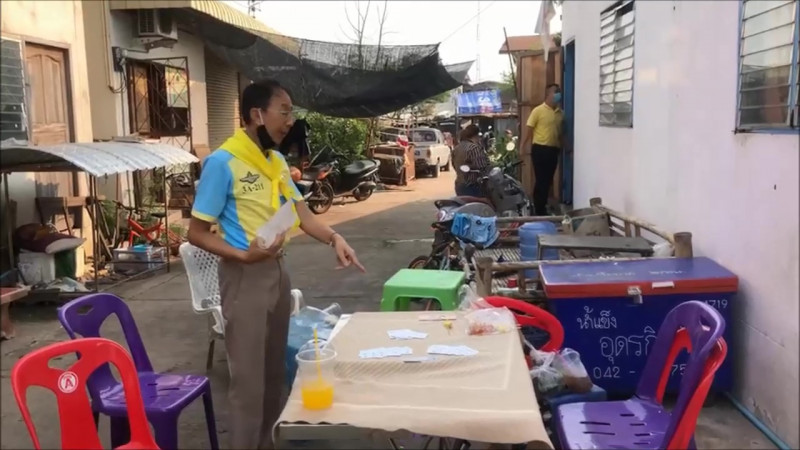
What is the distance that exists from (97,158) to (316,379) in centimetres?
448

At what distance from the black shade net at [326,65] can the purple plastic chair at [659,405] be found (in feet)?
22.4

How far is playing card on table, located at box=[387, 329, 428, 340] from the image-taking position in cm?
274

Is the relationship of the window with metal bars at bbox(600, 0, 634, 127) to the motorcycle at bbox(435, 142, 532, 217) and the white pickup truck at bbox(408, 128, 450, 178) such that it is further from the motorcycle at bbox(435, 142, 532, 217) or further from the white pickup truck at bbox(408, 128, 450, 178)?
the white pickup truck at bbox(408, 128, 450, 178)

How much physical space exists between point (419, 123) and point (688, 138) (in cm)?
2276

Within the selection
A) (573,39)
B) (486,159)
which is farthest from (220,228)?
(573,39)

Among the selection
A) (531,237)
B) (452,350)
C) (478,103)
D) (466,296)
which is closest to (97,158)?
(466,296)

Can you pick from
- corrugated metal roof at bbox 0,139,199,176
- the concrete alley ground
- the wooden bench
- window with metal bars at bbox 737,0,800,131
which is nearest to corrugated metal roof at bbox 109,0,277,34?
corrugated metal roof at bbox 0,139,199,176

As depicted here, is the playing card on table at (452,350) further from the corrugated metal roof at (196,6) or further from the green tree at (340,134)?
the green tree at (340,134)

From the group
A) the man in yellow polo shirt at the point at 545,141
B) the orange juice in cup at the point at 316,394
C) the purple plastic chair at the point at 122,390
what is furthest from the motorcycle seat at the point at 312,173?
the orange juice in cup at the point at 316,394

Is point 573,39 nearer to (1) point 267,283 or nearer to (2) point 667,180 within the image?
(2) point 667,180

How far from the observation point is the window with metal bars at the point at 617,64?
6.05m

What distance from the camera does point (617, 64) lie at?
642 cm

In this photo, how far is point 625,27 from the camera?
6207mm

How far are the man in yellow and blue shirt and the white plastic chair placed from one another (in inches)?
61.1
